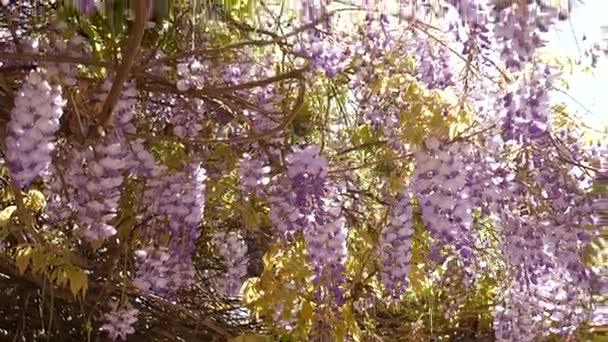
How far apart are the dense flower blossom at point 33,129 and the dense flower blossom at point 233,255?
1.22m

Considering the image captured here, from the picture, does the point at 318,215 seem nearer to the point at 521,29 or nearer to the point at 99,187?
the point at 99,187

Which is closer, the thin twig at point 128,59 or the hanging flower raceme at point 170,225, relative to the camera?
the thin twig at point 128,59

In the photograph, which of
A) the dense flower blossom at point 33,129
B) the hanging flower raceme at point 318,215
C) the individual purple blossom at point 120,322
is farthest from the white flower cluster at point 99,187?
the individual purple blossom at point 120,322

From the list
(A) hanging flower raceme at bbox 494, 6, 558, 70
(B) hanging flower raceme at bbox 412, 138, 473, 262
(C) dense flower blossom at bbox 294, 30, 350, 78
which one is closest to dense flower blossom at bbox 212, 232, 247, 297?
(C) dense flower blossom at bbox 294, 30, 350, 78

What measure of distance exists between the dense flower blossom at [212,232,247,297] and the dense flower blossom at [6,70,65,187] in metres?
1.22

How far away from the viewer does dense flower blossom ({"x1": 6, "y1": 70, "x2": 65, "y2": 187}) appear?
2061 millimetres

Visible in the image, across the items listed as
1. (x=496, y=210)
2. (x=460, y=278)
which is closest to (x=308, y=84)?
(x=496, y=210)

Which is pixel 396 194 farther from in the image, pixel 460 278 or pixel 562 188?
pixel 460 278

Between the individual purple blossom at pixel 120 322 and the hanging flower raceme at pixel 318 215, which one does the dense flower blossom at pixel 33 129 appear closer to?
the hanging flower raceme at pixel 318 215

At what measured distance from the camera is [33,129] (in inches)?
81.4

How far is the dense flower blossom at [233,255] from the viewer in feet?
10.7

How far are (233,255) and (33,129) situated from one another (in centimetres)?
129

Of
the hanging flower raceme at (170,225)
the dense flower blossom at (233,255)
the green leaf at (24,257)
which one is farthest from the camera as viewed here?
the dense flower blossom at (233,255)

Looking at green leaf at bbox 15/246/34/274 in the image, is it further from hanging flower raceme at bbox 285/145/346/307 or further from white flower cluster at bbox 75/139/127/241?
hanging flower raceme at bbox 285/145/346/307
